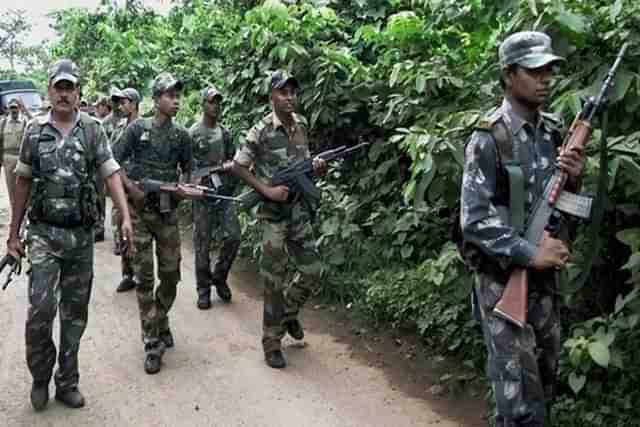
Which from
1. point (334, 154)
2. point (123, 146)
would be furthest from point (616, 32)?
point (123, 146)

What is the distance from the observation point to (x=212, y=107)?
709 cm

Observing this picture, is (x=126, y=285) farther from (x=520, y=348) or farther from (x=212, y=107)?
(x=520, y=348)

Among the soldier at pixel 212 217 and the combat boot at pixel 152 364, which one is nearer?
the combat boot at pixel 152 364

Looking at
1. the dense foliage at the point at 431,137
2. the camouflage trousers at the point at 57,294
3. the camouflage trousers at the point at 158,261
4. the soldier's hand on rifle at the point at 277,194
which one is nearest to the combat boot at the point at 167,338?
the camouflage trousers at the point at 158,261

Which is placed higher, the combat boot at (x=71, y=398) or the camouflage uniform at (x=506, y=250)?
the camouflage uniform at (x=506, y=250)

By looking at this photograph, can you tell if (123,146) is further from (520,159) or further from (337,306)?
(520,159)

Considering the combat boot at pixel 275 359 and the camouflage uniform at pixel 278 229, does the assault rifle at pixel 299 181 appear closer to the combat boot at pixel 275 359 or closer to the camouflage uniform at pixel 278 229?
the camouflage uniform at pixel 278 229

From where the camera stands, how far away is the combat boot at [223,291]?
6.96m

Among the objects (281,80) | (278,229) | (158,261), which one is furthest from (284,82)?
(158,261)

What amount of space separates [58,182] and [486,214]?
8.91 ft

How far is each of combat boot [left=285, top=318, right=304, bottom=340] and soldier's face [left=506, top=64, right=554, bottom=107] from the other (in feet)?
10.2

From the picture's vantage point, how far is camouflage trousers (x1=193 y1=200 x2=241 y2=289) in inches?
272

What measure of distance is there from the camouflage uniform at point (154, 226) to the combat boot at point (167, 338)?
28 millimetres

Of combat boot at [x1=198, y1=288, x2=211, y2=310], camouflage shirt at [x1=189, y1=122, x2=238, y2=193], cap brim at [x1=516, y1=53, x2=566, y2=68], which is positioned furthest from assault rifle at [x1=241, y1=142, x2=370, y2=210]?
cap brim at [x1=516, y1=53, x2=566, y2=68]
